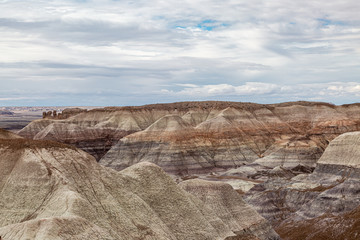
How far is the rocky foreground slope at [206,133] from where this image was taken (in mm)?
124500

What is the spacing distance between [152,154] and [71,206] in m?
90.0

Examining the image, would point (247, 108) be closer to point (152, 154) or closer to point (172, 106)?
point (172, 106)

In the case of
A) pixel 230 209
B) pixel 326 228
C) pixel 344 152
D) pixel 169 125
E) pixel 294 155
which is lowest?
pixel 326 228

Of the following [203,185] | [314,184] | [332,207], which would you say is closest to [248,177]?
[314,184]

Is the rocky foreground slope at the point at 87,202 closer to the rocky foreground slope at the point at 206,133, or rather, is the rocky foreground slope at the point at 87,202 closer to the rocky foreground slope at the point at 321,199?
→ the rocky foreground slope at the point at 321,199

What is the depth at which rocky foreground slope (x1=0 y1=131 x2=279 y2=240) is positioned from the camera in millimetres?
34031

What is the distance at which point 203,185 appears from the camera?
193 feet

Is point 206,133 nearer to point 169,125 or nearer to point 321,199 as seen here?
point 169,125

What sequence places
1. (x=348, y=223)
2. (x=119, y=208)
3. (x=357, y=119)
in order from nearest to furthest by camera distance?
(x=119, y=208), (x=348, y=223), (x=357, y=119)

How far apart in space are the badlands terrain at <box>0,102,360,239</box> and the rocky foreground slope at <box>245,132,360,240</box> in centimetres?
19

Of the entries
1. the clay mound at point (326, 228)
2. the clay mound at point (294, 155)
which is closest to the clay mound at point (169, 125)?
the clay mound at point (294, 155)

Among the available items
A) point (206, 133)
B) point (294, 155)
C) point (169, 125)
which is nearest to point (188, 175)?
point (169, 125)

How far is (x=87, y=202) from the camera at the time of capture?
38562 millimetres

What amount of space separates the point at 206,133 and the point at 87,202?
10104 cm
